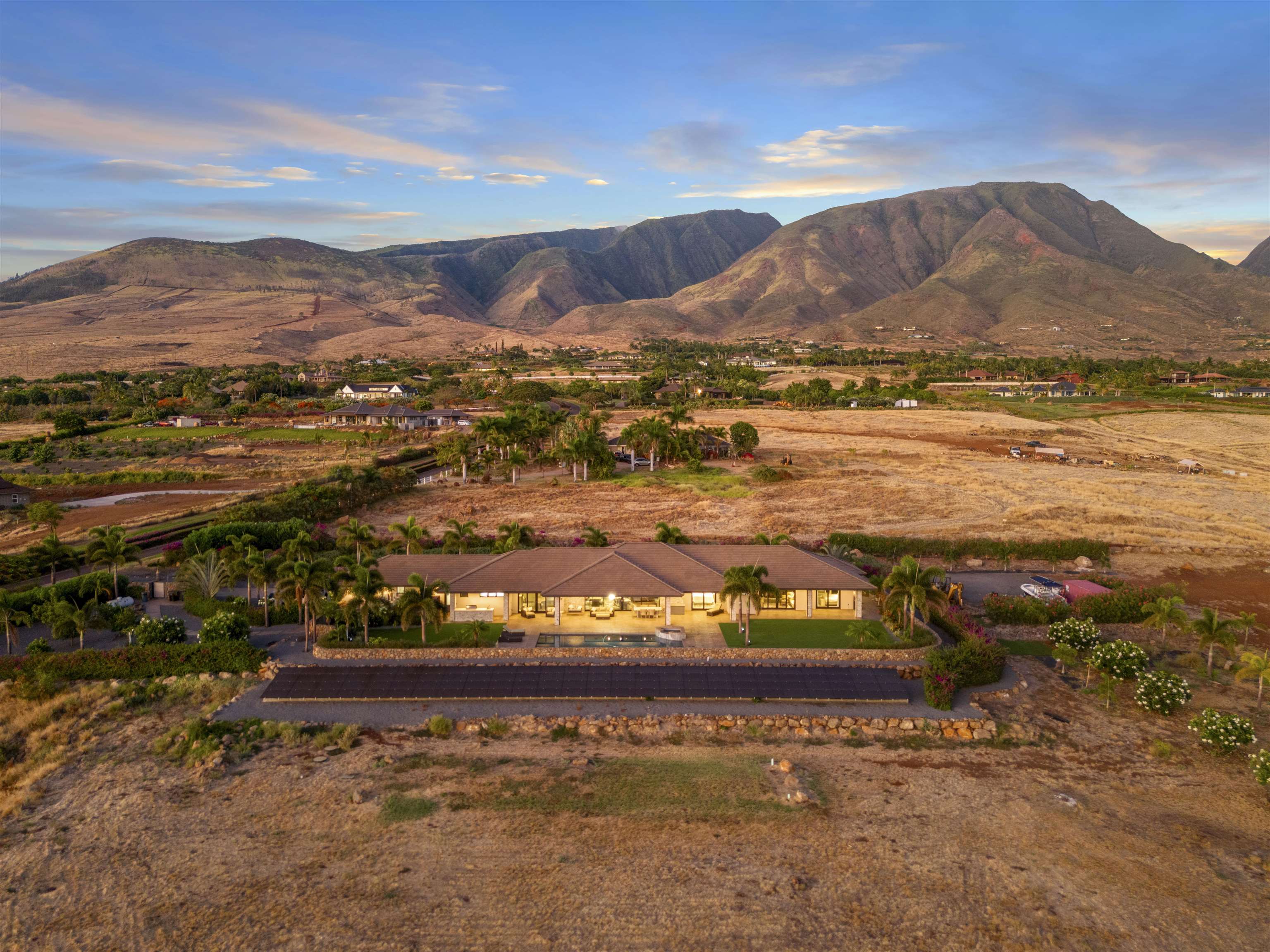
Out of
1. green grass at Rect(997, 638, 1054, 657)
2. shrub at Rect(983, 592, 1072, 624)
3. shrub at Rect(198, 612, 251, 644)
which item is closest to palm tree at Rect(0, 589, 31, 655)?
shrub at Rect(198, 612, 251, 644)

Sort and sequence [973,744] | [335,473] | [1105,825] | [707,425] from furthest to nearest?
[707,425]
[335,473]
[973,744]
[1105,825]

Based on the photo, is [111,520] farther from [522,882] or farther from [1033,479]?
[1033,479]

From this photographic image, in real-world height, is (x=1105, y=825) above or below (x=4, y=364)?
below

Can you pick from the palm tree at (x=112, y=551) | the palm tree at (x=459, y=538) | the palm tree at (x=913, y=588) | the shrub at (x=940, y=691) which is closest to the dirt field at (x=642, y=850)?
the shrub at (x=940, y=691)

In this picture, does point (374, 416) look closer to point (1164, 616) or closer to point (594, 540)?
point (594, 540)

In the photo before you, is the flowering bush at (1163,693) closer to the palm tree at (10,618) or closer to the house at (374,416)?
the palm tree at (10,618)

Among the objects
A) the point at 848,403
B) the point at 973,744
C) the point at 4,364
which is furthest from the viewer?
the point at 4,364

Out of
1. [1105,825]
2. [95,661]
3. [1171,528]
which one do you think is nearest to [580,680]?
[1105,825]

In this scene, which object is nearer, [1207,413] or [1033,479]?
[1033,479]
